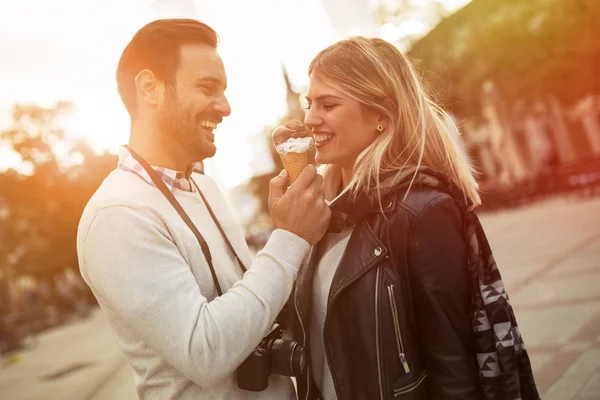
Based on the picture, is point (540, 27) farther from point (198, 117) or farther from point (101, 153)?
point (101, 153)

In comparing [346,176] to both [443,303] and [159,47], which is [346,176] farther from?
[159,47]

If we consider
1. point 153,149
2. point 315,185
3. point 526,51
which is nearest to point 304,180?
point 315,185

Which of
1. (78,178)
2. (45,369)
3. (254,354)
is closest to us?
(254,354)

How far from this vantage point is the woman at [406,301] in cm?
206

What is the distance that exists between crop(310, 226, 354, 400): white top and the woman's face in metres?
0.42

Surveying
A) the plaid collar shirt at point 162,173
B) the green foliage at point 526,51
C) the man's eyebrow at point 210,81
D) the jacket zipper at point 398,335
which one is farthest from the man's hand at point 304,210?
the green foliage at point 526,51

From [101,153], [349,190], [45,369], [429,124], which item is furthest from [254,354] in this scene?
[101,153]

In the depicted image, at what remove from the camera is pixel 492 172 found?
37.6m

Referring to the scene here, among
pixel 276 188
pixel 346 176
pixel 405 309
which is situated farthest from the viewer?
pixel 346 176

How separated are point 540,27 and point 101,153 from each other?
21.0m

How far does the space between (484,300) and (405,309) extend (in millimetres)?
317

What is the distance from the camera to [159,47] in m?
2.30

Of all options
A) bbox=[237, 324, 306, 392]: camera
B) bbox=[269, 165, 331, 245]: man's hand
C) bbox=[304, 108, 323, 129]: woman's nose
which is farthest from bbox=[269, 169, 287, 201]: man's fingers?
bbox=[237, 324, 306, 392]: camera

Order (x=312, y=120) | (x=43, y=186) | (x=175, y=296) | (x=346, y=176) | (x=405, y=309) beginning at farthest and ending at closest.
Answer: (x=43, y=186), (x=346, y=176), (x=312, y=120), (x=405, y=309), (x=175, y=296)
